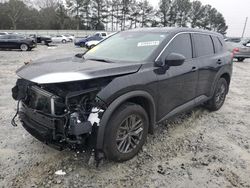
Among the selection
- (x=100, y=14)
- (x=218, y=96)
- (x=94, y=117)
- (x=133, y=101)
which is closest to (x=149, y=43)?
(x=133, y=101)

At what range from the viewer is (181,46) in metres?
4.13

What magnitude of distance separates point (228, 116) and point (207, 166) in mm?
2295

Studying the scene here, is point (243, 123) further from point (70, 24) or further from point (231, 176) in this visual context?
point (70, 24)

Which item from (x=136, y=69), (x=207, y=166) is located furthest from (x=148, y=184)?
(x=136, y=69)

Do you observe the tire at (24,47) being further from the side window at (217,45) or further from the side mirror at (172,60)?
the side mirror at (172,60)

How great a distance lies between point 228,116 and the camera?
537 cm

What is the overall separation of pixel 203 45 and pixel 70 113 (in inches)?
121

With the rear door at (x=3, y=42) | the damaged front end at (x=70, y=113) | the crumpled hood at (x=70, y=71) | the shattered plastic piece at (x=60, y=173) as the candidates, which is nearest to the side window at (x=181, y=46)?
the crumpled hood at (x=70, y=71)

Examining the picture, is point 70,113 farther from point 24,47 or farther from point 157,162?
point 24,47

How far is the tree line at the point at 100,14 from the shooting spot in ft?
199

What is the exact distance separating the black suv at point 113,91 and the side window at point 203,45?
0.08 meters

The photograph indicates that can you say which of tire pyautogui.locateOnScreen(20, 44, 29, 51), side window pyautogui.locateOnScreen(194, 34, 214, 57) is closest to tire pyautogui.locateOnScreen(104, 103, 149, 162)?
side window pyautogui.locateOnScreen(194, 34, 214, 57)

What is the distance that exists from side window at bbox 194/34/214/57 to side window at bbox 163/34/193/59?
0.81ft

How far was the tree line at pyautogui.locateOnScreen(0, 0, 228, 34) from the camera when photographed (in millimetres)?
60666
